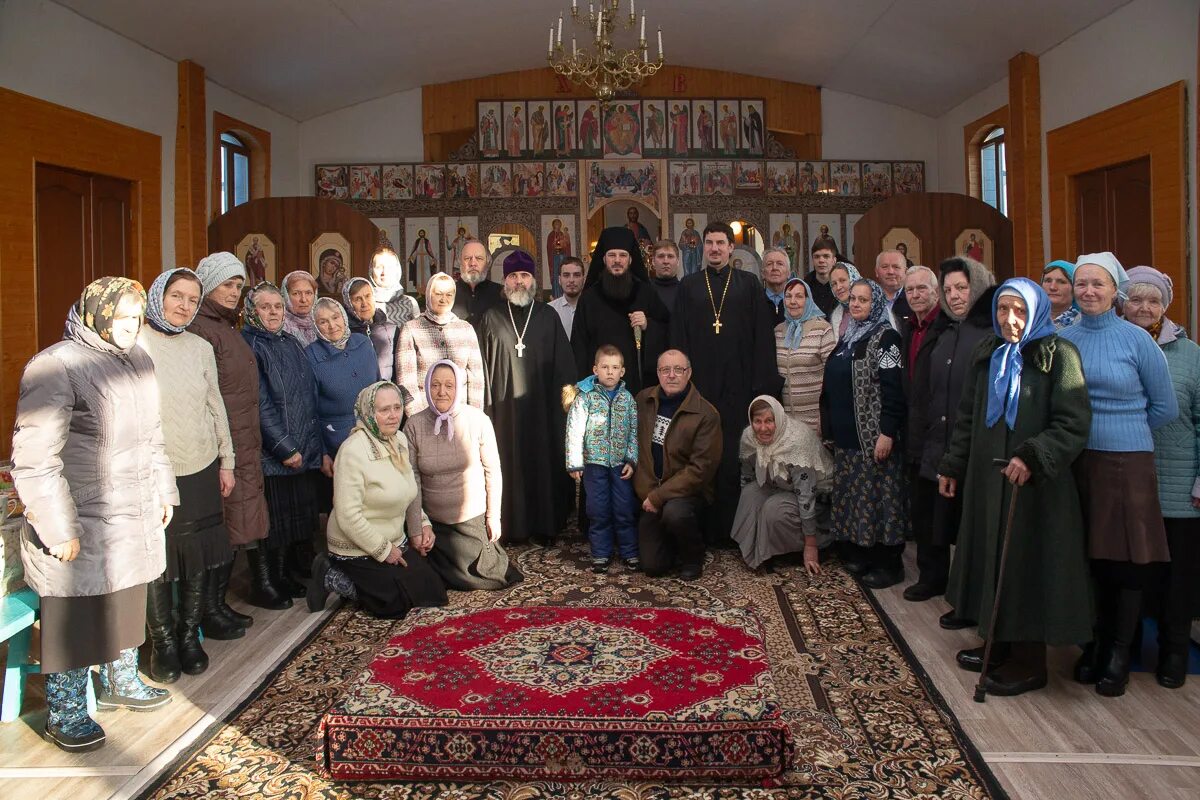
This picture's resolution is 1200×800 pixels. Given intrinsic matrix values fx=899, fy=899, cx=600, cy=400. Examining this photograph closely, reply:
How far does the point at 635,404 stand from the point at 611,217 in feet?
40.1

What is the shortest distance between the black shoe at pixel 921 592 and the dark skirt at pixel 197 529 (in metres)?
3.47

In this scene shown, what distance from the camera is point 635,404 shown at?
5562 mm

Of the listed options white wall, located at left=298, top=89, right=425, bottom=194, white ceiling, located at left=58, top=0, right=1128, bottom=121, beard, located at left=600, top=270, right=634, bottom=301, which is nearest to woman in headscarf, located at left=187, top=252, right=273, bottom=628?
beard, located at left=600, top=270, right=634, bottom=301

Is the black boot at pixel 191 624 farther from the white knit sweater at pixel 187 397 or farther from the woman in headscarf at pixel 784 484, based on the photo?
the woman in headscarf at pixel 784 484

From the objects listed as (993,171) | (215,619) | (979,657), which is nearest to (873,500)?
(979,657)

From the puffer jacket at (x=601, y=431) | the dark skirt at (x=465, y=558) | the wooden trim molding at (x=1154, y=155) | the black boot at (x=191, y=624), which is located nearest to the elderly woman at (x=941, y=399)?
the puffer jacket at (x=601, y=431)

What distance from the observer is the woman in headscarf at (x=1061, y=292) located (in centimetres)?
424

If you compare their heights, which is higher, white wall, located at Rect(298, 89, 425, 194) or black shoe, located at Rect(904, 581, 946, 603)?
white wall, located at Rect(298, 89, 425, 194)

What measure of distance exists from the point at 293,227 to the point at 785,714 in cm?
847

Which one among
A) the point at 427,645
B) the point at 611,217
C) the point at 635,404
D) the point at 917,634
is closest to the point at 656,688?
the point at 427,645

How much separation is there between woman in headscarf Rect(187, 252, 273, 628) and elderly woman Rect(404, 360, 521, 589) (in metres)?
0.89

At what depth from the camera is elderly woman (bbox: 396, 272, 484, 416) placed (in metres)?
5.55

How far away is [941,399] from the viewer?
177 inches

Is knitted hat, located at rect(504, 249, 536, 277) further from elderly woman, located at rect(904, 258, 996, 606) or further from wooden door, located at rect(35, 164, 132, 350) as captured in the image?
wooden door, located at rect(35, 164, 132, 350)
